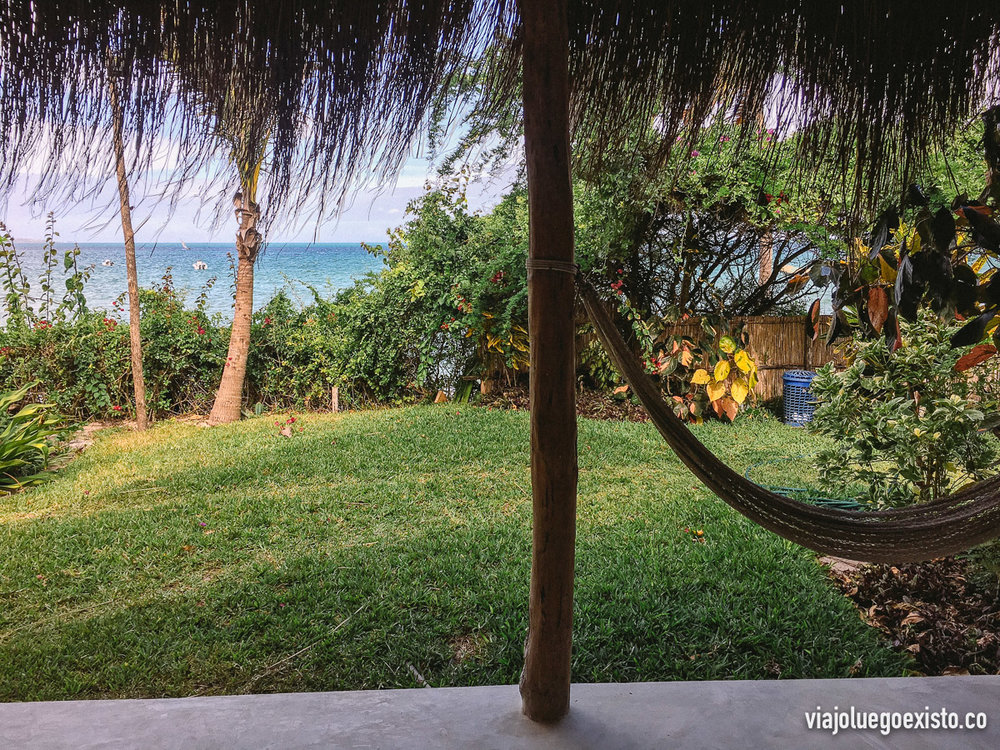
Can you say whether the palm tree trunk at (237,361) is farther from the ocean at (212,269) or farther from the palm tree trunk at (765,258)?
the palm tree trunk at (765,258)

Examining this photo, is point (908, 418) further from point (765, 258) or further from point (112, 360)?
point (112, 360)

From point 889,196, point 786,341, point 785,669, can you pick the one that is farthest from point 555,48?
point 786,341

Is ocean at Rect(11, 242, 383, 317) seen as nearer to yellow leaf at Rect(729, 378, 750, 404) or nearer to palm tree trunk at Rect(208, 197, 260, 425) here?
palm tree trunk at Rect(208, 197, 260, 425)

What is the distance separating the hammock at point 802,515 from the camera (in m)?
1.34

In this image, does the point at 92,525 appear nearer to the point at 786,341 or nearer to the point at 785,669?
the point at 785,669

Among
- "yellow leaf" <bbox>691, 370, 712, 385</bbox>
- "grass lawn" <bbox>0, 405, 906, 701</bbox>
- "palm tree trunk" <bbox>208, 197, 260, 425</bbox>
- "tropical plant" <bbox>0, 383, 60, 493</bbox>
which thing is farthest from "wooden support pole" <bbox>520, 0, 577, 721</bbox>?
"palm tree trunk" <bbox>208, 197, 260, 425</bbox>

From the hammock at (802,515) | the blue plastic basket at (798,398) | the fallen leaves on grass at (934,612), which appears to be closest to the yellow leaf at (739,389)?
the blue plastic basket at (798,398)

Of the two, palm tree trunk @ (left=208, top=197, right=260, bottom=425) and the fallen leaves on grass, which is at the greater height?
palm tree trunk @ (left=208, top=197, right=260, bottom=425)

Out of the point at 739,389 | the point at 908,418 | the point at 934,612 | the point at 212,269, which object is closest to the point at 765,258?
the point at 739,389

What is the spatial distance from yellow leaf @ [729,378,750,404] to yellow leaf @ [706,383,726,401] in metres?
0.07

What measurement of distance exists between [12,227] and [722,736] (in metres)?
5.62

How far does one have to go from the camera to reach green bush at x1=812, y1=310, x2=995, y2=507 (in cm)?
236

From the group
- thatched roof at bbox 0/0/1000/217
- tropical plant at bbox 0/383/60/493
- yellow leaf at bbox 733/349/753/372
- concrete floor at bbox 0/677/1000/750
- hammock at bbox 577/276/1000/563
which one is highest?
thatched roof at bbox 0/0/1000/217

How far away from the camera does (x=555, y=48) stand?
4.23ft
